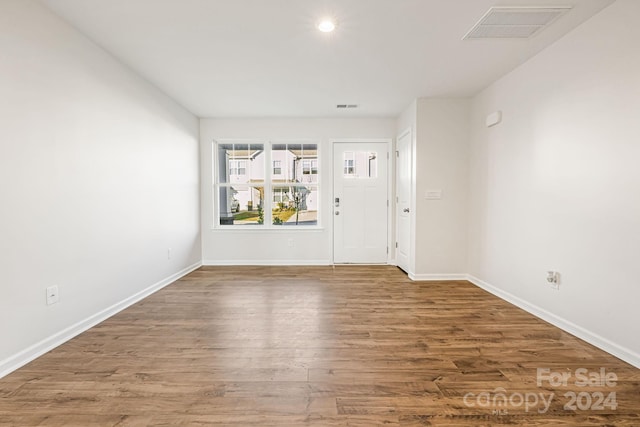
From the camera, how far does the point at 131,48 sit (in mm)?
2596

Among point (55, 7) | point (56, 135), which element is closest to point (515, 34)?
point (55, 7)

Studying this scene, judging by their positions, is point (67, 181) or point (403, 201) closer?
point (67, 181)

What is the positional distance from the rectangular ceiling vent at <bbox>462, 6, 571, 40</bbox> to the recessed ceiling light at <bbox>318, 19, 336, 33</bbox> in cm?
113

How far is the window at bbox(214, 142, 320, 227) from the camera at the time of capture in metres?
4.86

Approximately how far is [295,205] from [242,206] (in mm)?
921

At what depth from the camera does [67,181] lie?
7.26 feet

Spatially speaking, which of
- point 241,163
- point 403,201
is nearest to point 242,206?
point 241,163

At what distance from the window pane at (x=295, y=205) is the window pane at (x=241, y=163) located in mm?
444

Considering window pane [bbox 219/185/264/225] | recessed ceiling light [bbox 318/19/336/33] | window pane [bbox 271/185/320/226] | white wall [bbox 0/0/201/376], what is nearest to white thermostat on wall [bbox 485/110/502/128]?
recessed ceiling light [bbox 318/19/336/33]

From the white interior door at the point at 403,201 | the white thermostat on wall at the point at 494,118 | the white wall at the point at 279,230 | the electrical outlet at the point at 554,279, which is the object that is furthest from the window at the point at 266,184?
the electrical outlet at the point at 554,279

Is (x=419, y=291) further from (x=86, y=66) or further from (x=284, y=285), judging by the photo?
(x=86, y=66)

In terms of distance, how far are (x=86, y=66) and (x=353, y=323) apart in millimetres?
3163

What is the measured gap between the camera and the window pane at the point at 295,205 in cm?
489

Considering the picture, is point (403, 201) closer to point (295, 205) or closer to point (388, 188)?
point (388, 188)
